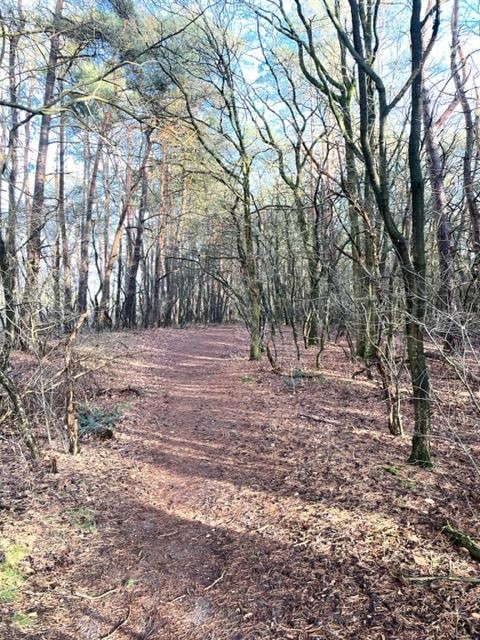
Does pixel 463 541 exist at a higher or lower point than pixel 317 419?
lower

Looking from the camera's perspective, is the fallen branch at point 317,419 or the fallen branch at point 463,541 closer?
the fallen branch at point 463,541

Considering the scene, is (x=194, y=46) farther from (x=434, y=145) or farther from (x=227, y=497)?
(x=227, y=497)

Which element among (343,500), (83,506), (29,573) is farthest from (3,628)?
(343,500)

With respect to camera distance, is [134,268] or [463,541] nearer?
[463,541]

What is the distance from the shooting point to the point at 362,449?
470cm

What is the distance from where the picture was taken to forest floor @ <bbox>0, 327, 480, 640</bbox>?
249 cm

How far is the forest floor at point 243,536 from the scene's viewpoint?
98.1 inches

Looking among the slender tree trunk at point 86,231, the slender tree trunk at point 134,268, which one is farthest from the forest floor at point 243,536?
the slender tree trunk at point 134,268

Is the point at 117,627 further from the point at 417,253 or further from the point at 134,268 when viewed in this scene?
the point at 134,268

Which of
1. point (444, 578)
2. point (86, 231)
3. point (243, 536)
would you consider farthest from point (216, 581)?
point (86, 231)

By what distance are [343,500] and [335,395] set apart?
3461 mm

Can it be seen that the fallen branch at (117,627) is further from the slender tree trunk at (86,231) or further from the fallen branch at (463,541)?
the slender tree trunk at (86,231)

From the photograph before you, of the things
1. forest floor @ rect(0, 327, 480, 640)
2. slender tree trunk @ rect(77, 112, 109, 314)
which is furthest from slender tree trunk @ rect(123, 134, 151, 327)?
forest floor @ rect(0, 327, 480, 640)

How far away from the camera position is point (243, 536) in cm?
335
